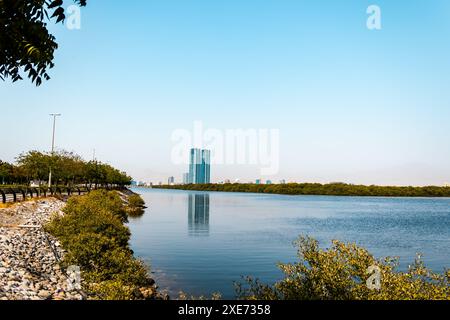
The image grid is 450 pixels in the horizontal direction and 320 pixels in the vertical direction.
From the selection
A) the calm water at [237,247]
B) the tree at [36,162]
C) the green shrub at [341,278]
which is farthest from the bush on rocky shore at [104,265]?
the tree at [36,162]

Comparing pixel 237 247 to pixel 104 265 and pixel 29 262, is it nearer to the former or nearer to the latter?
pixel 104 265

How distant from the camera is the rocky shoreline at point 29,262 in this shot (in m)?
15.7

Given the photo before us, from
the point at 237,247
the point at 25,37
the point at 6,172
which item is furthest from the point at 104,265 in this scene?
the point at 6,172

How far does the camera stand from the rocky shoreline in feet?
51.6

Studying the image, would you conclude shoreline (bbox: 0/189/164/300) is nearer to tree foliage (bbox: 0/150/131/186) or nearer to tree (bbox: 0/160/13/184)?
tree foliage (bbox: 0/150/131/186)

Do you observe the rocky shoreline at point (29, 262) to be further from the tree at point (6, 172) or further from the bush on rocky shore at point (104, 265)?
the tree at point (6, 172)

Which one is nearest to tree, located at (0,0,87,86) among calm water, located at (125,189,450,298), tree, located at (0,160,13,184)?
calm water, located at (125,189,450,298)

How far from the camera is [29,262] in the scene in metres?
21.4

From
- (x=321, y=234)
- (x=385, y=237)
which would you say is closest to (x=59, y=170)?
(x=321, y=234)

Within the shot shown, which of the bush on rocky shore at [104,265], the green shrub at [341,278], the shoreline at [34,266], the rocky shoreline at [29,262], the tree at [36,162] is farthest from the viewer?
the tree at [36,162]

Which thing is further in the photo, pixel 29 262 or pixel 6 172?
pixel 6 172

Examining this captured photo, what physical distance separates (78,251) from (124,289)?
264 inches

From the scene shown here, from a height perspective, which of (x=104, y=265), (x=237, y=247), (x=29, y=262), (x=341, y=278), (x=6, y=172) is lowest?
(x=237, y=247)
